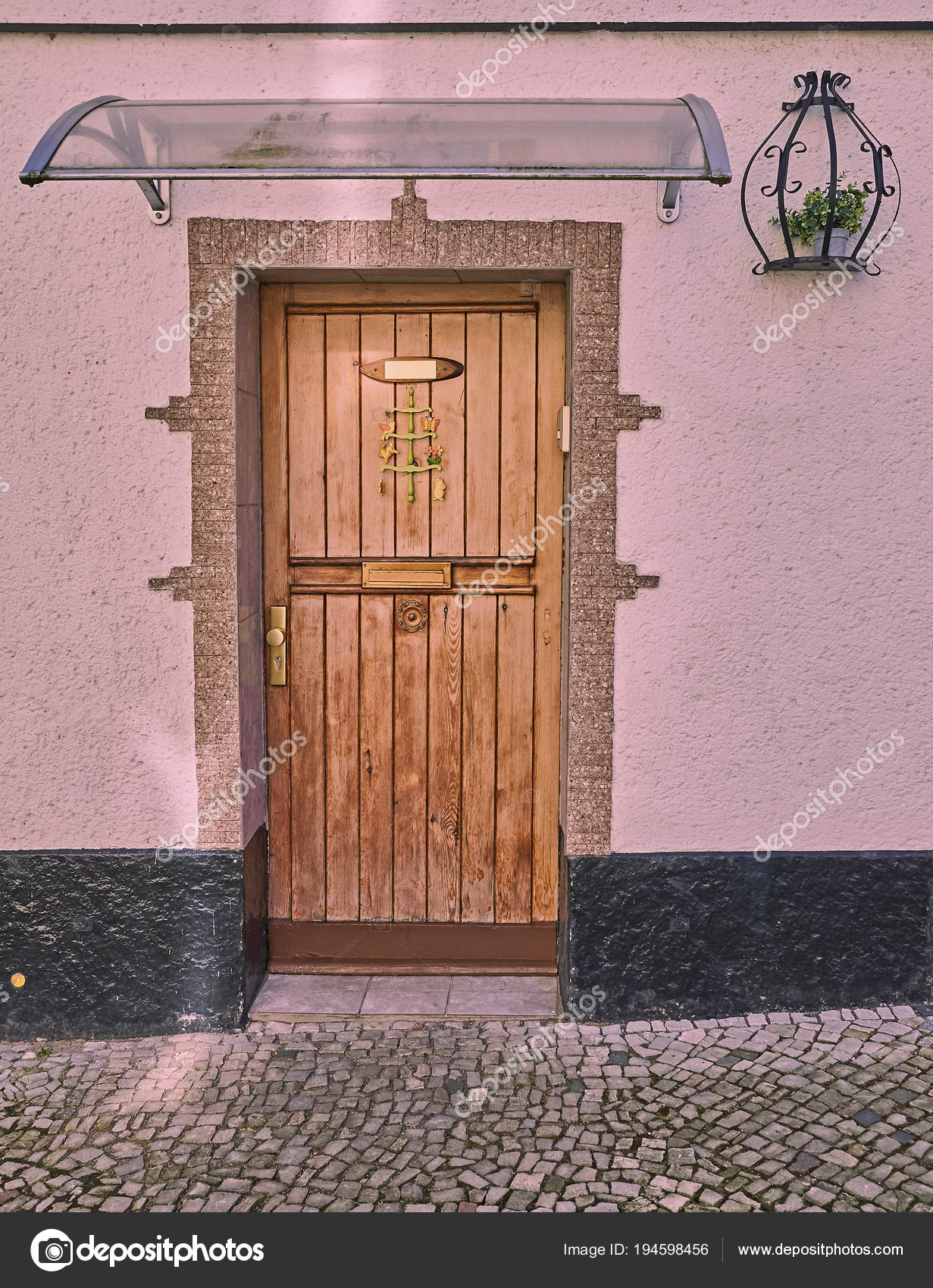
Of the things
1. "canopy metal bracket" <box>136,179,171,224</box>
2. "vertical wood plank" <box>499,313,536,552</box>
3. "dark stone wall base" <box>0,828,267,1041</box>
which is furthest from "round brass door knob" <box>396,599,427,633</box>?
"canopy metal bracket" <box>136,179,171,224</box>

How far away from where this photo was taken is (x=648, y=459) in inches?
156

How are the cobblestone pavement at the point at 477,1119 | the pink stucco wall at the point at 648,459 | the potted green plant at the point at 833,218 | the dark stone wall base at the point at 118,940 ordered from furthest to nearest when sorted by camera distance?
1. the dark stone wall base at the point at 118,940
2. the pink stucco wall at the point at 648,459
3. the potted green plant at the point at 833,218
4. the cobblestone pavement at the point at 477,1119

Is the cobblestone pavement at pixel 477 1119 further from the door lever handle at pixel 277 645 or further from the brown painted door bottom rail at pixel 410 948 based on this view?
the door lever handle at pixel 277 645

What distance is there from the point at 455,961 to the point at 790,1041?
141 cm

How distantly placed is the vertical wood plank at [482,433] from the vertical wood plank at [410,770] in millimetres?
378

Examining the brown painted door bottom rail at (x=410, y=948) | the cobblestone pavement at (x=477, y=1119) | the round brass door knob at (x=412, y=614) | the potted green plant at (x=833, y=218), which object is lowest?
the cobblestone pavement at (x=477, y=1119)

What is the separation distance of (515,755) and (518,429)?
137 cm

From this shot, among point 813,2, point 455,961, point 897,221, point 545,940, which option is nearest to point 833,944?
point 545,940

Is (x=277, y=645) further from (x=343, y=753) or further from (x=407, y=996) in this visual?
Answer: (x=407, y=996)

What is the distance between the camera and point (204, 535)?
3.98 meters

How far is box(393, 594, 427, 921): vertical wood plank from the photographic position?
14.4 feet

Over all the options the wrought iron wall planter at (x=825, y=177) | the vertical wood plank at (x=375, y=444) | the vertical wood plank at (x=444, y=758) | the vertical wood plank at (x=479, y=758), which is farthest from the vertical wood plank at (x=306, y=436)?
the wrought iron wall planter at (x=825, y=177)

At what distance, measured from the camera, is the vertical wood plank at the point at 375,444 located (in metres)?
4.29
